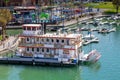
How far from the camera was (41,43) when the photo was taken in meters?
65.3

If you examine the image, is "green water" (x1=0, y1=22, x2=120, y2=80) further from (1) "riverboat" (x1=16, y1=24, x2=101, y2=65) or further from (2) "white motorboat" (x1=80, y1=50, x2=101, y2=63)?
(1) "riverboat" (x1=16, y1=24, x2=101, y2=65)

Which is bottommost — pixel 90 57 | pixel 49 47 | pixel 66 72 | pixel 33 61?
pixel 66 72

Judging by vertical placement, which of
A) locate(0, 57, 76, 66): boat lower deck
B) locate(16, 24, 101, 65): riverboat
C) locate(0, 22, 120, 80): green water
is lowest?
locate(0, 22, 120, 80): green water

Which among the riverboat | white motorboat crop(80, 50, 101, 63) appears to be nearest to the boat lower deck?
the riverboat

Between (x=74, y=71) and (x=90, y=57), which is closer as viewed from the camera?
(x=74, y=71)

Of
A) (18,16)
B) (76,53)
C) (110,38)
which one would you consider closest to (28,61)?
(76,53)

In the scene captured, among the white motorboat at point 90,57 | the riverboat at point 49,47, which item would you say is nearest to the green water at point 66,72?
the white motorboat at point 90,57

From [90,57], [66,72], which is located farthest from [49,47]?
[90,57]

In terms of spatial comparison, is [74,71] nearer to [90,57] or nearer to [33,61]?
[90,57]

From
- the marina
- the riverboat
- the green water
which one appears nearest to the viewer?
the green water

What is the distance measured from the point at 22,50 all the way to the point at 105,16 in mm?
68783

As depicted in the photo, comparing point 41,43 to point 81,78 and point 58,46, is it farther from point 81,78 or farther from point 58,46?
point 81,78

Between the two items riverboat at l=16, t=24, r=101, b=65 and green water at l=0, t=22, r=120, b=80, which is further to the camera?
riverboat at l=16, t=24, r=101, b=65

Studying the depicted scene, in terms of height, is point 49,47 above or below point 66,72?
above
